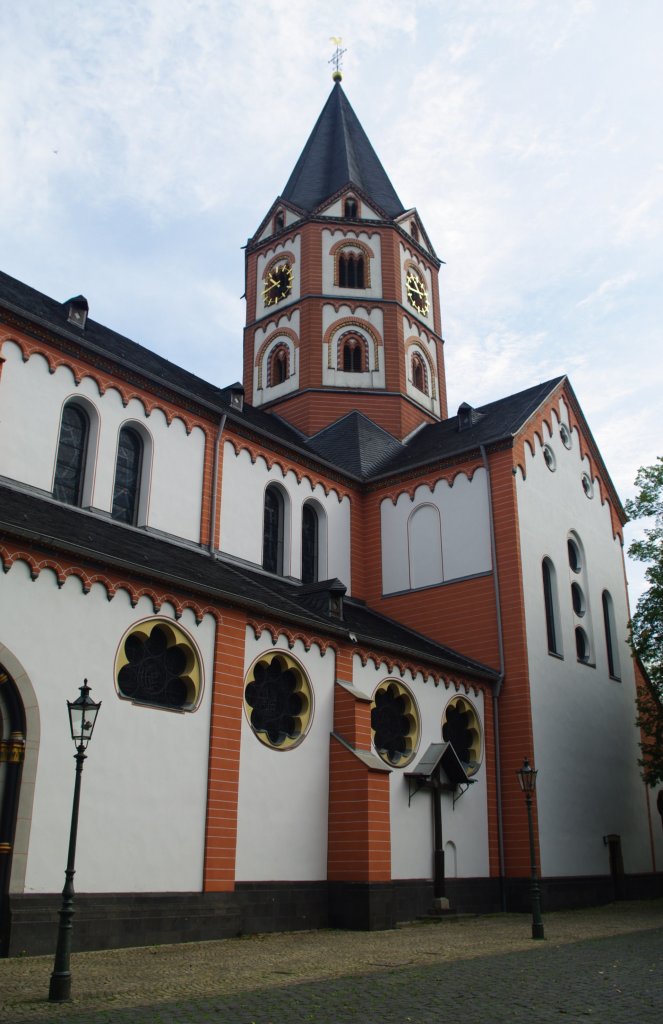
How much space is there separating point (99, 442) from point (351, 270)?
17.9 metres

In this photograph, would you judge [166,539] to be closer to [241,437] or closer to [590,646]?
[241,437]

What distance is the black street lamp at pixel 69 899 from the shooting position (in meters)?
9.63

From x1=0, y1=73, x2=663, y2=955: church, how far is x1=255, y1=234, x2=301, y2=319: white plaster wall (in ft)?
0.43

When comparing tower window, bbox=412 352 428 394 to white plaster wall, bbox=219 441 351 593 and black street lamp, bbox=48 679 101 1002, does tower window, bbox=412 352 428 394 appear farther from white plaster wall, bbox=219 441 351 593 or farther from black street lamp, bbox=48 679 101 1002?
black street lamp, bbox=48 679 101 1002

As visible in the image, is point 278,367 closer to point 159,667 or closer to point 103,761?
point 159,667

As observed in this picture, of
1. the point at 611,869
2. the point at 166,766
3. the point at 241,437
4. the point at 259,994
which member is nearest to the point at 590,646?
the point at 611,869

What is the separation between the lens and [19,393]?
19.6 metres

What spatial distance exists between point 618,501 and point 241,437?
15.2m

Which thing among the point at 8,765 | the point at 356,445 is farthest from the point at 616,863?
the point at 8,765

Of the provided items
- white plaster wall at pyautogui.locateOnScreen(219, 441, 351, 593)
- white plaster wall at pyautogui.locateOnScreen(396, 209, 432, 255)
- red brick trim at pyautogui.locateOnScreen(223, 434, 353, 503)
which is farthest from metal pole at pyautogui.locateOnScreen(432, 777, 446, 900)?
white plaster wall at pyautogui.locateOnScreen(396, 209, 432, 255)

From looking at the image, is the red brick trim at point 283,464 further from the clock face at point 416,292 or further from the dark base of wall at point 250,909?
the dark base of wall at point 250,909

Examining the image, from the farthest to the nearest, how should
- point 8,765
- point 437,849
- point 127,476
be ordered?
point 127,476 < point 437,849 < point 8,765

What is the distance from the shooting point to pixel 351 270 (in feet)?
118

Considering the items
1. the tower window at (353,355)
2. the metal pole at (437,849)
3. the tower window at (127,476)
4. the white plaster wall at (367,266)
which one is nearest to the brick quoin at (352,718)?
the metal pole at (437,849)
